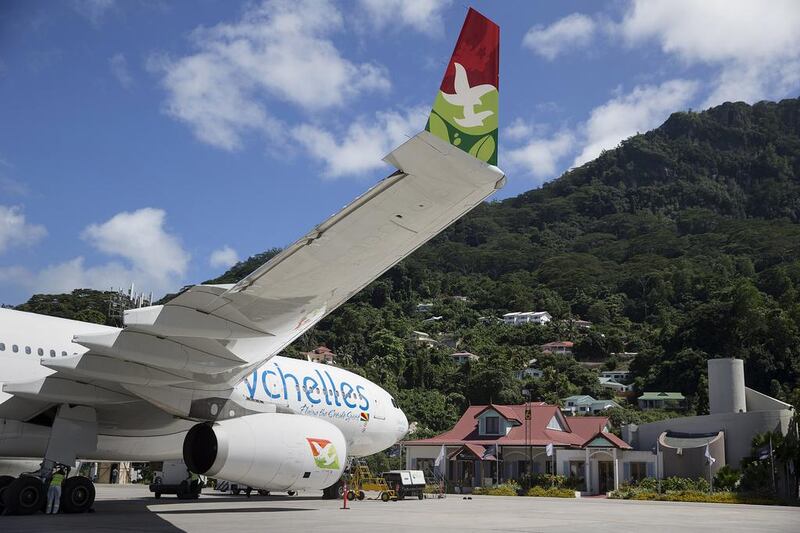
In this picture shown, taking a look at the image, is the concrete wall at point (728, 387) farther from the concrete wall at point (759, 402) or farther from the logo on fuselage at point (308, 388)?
the logo on fuselage at point (308, 388)

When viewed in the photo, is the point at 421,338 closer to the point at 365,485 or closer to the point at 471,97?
the point at 365,485

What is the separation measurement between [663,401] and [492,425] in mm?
49341

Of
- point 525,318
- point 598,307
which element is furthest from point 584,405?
point 525,318

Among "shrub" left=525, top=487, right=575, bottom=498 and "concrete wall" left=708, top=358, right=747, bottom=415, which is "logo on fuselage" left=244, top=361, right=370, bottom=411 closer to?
"shrub" left=525, top=487, right=575, bottom=498

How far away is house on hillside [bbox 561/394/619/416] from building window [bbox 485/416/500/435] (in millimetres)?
40624

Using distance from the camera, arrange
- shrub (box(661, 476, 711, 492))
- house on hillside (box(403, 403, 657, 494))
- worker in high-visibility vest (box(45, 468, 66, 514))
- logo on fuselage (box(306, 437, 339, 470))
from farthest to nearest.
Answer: house on hillside (box(403, 403, 657, 494)) → shrub (box(661, 476, 711, 492)) → logo on fuselage (box(306, 437, 339, 470)) → worker in high-visibility vest (box(45, 468, 66, 514))

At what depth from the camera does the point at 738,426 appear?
110 ft

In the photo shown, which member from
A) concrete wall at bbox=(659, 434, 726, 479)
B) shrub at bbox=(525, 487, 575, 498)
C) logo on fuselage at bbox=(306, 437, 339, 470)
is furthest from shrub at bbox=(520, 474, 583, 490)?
logo on fuselage at bbox=(306, 437, 339, 470)

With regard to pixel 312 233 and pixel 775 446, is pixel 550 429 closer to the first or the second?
pixel 775 446

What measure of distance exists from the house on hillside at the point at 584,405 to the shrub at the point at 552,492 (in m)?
49.7

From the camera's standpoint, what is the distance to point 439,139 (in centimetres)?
672

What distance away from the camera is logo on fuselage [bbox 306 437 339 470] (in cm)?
1334

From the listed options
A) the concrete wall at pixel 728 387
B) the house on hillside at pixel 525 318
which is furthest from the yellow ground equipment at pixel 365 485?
the house on hillside at pixel 525 318

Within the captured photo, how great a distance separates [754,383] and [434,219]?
84.9 metres
